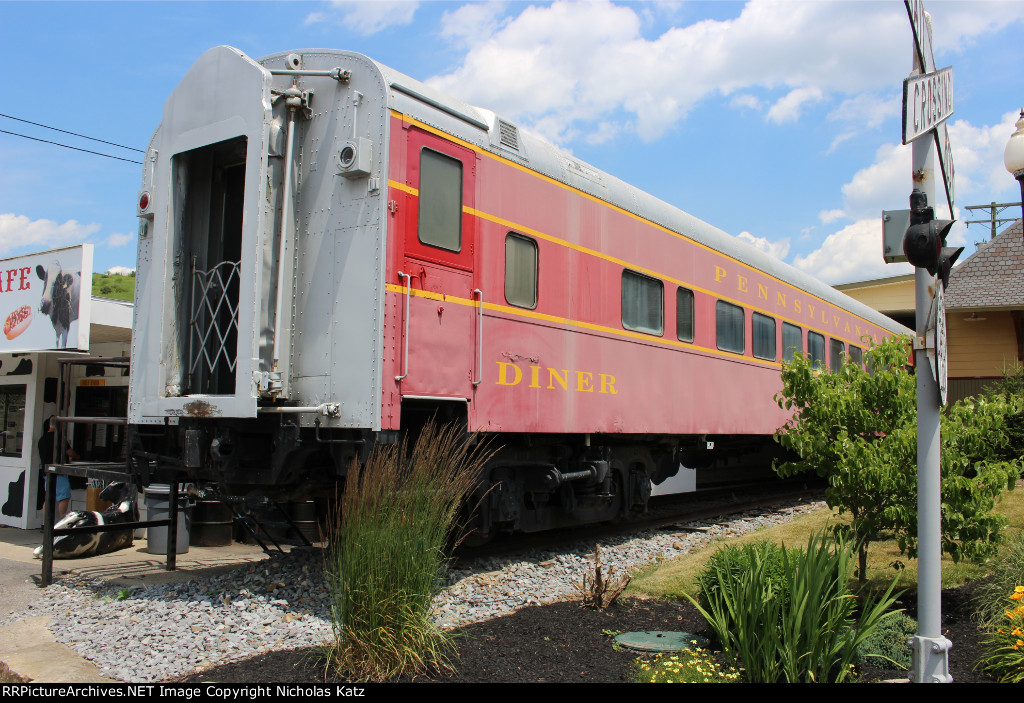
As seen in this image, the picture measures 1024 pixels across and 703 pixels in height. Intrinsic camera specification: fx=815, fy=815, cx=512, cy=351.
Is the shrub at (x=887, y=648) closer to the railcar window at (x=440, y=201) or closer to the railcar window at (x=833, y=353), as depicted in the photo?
the railcar window at (x=440, y=201)

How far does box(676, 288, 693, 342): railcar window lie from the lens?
9.34 meters

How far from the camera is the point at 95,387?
33.9 feet

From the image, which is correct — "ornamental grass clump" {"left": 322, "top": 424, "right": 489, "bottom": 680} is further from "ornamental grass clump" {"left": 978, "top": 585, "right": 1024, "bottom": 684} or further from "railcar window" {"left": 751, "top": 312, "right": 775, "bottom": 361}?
"railcar window" {"left": 751, "top": 312, "right": 775, "bottom": 361}

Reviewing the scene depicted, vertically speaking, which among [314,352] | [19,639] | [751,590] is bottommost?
[19,639]

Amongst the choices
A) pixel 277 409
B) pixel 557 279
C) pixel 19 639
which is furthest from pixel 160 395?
pixel 557 279

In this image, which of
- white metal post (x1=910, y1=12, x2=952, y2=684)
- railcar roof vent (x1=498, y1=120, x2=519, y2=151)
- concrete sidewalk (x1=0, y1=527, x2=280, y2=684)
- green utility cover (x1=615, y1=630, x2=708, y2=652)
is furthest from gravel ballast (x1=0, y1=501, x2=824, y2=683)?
railcar roof vent (x1=498, y1=120, x2=519, y2=151)

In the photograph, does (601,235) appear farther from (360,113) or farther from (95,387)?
(95,387)

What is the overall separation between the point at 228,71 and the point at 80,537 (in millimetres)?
4912

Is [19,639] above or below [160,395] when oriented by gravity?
below

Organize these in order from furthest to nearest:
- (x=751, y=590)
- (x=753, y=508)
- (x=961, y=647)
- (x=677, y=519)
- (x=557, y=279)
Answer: (x=753, y=508), (x=677, y=519), (x=557, y=279), (x=961, y=647), (x=751, y=590)

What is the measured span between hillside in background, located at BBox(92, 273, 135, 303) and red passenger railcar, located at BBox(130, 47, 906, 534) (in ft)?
153

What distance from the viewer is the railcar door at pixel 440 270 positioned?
5.95 meters

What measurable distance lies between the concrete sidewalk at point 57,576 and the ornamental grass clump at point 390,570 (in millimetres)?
1473

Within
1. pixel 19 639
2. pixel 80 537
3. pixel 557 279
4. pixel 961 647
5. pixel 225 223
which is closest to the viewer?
pixel 961 647
